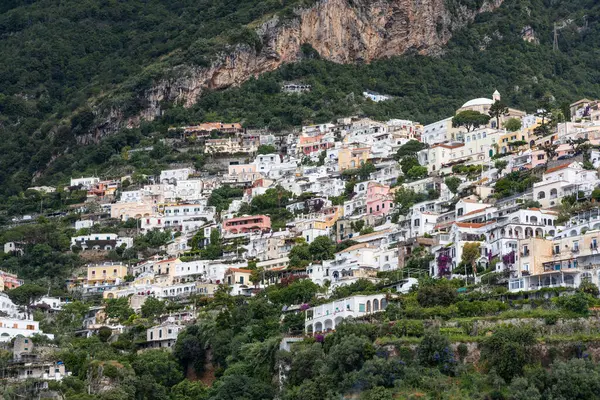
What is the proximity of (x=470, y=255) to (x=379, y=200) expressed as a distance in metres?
21.7

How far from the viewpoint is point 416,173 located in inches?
3691

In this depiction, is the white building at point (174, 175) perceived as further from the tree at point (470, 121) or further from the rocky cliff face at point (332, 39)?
the tree at point (470, 121)

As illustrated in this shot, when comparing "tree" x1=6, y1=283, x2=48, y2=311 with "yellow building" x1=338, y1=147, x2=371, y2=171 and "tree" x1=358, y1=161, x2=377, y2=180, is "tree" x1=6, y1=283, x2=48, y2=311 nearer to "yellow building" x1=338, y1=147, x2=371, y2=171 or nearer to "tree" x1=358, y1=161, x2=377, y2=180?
"tree" x1=358, y1=161, x2=377, y2=180

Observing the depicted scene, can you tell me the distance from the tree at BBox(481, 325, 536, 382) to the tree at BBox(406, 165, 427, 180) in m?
36.0

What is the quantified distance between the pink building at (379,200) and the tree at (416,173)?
2.04m

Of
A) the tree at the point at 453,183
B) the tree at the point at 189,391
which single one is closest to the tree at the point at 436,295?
the tree at the point at 189,391

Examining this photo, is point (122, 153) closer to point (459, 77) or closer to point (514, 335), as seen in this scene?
point (459, 77)

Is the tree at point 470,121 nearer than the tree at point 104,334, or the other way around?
the tree at point 104,334

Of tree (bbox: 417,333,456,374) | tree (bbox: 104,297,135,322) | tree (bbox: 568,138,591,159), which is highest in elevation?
tree (bbox: 568,138,591,159)

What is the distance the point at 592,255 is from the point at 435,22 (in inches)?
3216

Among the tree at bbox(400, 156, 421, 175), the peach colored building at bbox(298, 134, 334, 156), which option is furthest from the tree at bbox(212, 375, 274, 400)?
the peach colored building at bbox(298, 134, 334, 156)

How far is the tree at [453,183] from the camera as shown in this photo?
85312 millimetres

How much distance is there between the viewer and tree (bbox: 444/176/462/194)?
280 feet

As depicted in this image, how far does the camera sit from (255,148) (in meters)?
118
